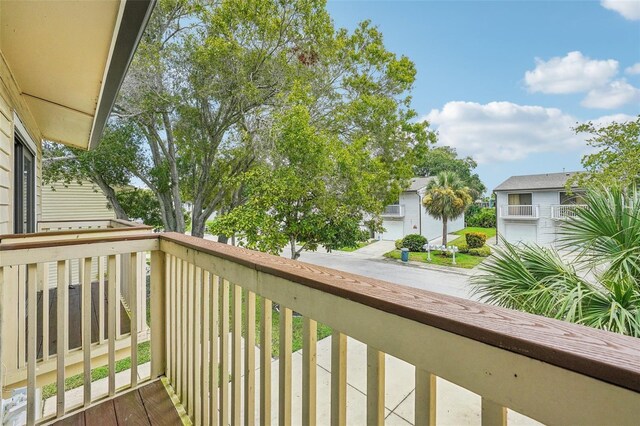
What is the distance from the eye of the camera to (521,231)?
16094 millimetres

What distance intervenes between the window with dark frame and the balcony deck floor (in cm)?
263

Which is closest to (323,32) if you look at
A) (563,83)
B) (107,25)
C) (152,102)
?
(152,102)

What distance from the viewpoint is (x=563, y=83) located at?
739 inches

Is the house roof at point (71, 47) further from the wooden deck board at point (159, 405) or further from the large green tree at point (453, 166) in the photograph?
the large green tree at point (453, 166)

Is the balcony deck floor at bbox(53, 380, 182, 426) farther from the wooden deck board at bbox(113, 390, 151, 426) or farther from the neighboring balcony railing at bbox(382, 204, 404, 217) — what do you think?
the neighboring balcony railing at bbox(382, 204, 404, 217)

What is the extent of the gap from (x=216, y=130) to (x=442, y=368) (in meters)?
9.24

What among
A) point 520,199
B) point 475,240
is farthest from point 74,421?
point 520,199

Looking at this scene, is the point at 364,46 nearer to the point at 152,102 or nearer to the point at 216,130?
the point at 216,130

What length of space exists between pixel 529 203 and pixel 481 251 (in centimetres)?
434

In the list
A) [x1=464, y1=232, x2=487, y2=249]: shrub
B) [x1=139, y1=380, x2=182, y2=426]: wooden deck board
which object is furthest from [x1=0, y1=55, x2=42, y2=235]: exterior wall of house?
[x1=464, y1=232, x2=487, y2=249]: shrub

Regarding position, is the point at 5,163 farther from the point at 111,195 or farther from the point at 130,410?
the point at 111,195

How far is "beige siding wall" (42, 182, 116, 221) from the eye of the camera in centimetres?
977

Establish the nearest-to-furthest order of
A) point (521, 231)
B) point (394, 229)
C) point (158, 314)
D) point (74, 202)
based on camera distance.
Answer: point (158, 314) < point (74, 202) < point (521, 231) < point (394, 229)

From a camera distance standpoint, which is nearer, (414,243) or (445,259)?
(445,259)
